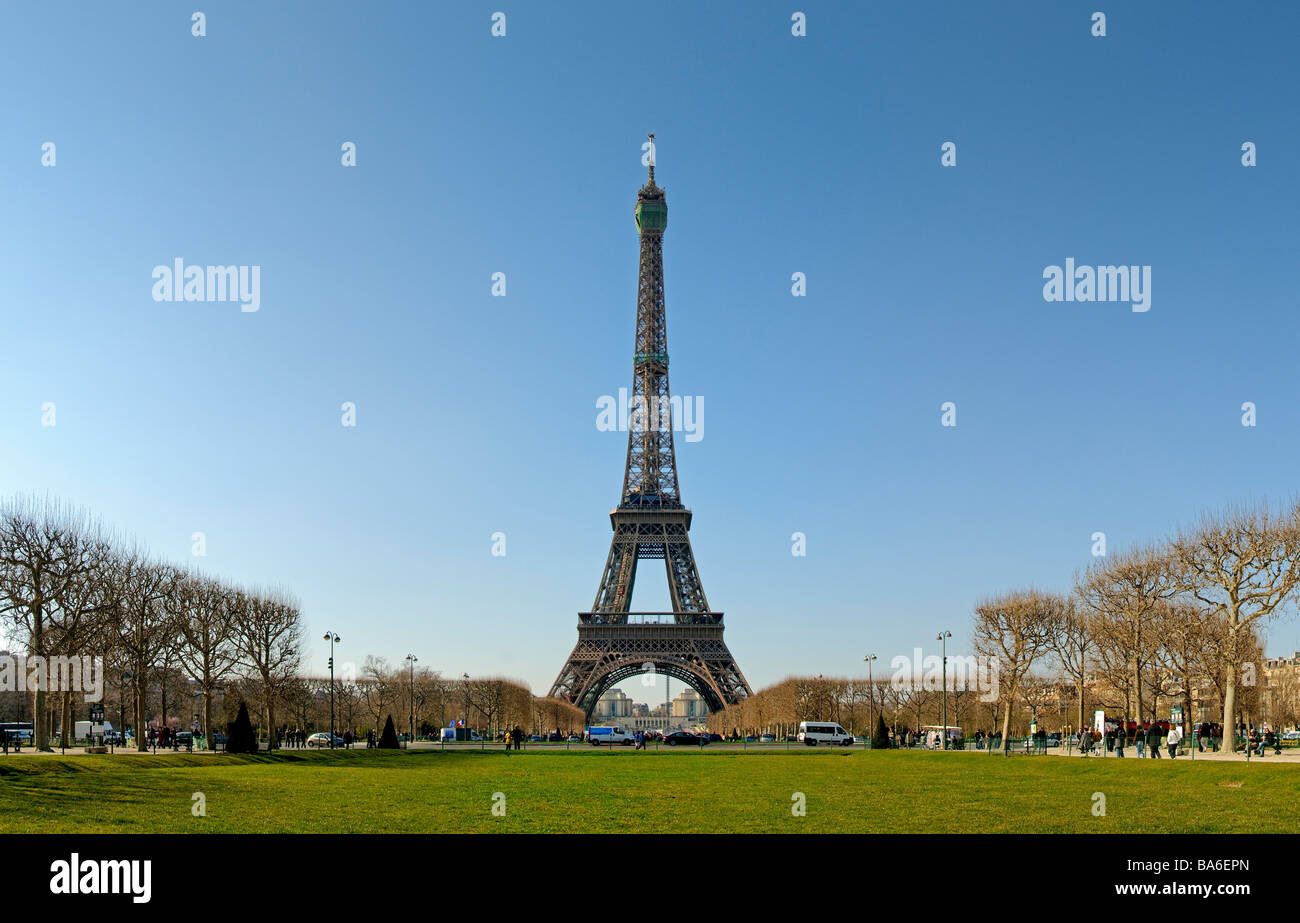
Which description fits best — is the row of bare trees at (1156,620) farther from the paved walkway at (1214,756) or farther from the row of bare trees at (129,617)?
the row of bare trees at (129,617)

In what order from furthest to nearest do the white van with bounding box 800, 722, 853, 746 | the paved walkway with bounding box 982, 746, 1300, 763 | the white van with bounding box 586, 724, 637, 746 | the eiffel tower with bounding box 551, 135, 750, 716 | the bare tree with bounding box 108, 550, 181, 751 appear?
the eiffel tower with bounding box 551, 135, 750, 716
the white van with bounding box 586, 724, 637, 746
the white van with bounding box 800, 722, 853, 746
the bare tree with bounding box 108, 550, 181, 751
the paved walkway with bounding box 982, 746, 1300, 763

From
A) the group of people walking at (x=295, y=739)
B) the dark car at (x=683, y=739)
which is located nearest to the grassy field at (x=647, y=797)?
the group of people walking at (x=295, y=739)

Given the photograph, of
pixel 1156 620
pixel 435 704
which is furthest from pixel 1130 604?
pixel 435 704

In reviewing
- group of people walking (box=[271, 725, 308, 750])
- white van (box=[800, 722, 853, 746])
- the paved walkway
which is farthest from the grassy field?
white van (box=[800, 722, 853, 746])

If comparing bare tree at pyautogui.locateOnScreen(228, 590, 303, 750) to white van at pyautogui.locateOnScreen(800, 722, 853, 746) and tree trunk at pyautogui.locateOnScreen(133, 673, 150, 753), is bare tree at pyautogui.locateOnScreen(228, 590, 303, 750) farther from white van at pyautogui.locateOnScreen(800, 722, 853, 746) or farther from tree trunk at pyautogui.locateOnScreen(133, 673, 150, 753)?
white van at pyautogui.locateOnScreen(800, 722, 853, 746)
